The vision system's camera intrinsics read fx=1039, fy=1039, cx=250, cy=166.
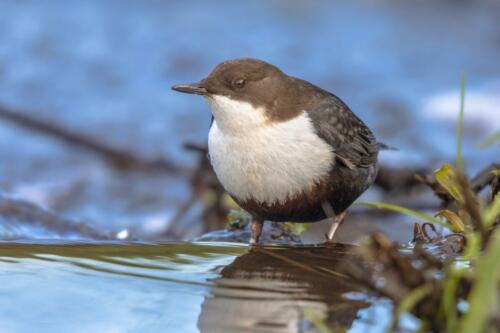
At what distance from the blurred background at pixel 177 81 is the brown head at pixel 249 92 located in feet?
8.86

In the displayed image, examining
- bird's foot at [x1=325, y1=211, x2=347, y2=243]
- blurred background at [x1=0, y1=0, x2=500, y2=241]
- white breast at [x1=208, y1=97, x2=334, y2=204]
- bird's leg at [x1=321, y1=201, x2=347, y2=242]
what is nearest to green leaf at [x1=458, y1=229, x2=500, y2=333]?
white breast at [x1=208, y1=97, x2=334, y2=204]

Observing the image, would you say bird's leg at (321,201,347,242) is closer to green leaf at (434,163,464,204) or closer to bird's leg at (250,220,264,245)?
bird's leg at (250,220,264,245)

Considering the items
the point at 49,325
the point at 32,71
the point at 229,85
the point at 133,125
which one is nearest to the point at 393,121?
the point at 133,125

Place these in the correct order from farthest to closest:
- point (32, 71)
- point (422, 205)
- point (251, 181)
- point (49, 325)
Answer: point (32, 71) < point (422, 205) < point (251, 181) < point (49, 325)

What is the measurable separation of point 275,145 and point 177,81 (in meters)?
7.37

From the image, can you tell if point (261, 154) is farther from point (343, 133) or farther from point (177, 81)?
point (177, 81)

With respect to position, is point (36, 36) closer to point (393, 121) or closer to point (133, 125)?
point (133, 125)

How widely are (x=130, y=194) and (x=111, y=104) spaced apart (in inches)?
95.4

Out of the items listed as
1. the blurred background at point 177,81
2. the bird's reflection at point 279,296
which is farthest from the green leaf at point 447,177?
the blurred background at point 177,81

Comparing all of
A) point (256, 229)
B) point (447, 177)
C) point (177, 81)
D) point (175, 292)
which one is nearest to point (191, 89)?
point (256, 229)

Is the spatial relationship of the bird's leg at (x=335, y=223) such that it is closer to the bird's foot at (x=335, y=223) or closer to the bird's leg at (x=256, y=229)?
the bird's foot at (x=335, y=223)

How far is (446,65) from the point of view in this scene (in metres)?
11.9

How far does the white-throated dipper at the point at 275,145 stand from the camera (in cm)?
445

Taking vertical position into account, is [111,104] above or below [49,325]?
above
